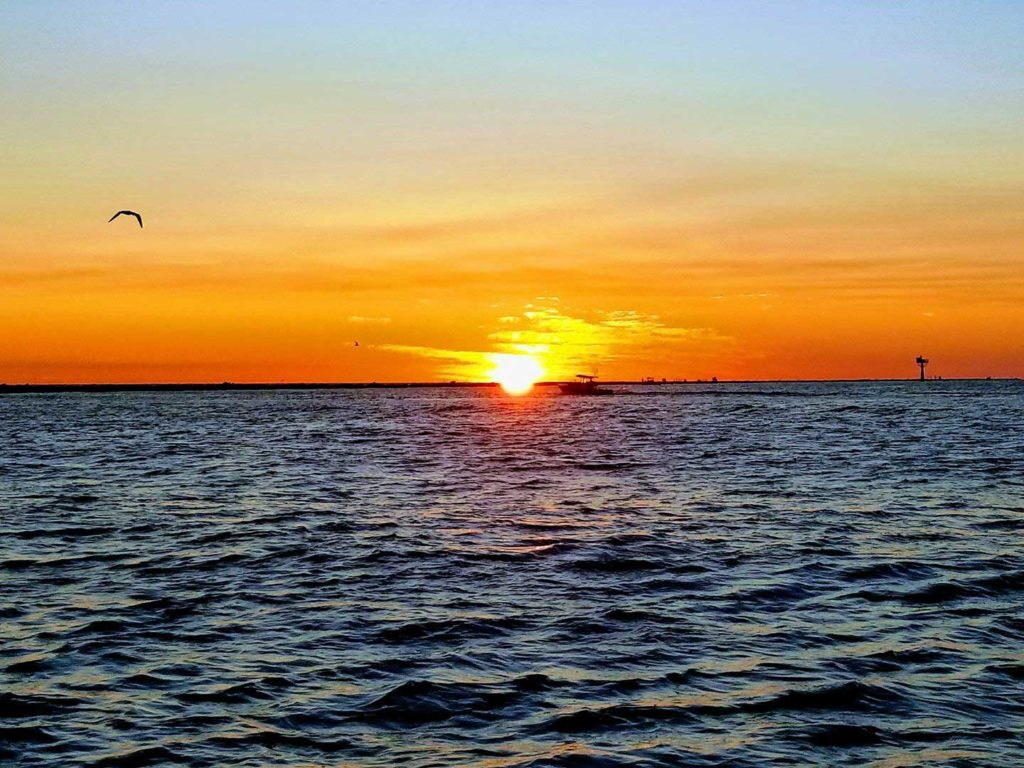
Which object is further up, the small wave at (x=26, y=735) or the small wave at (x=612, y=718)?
the small wave at (x=612, y=718)

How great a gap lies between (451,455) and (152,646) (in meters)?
47.2

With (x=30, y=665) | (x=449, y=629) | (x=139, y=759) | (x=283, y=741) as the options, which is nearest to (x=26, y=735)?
(x=139, y=759)

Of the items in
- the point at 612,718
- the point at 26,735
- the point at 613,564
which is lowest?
the point at 26,735

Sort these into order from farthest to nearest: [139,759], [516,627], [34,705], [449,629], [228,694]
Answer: [516,627], [449,629], [228,694], [34,705], [139,759]

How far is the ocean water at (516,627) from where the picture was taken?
42.6ft

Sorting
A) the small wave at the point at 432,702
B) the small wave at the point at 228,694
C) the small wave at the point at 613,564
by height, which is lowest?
the small wave at the point at 228,694

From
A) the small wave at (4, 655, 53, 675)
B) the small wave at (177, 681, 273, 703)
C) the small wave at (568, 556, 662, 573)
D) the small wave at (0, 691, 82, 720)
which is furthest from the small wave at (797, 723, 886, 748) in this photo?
the small wave at (4, 655, 53, 675)

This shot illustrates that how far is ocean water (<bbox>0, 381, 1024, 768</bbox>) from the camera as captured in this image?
1298cm

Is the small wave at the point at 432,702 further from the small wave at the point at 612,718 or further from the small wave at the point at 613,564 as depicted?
the small wave at the point at 613,564

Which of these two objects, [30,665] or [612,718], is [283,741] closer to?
[612,718]

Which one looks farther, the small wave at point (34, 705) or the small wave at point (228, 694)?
the small wave at point (228, 694)

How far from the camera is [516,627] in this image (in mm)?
18500

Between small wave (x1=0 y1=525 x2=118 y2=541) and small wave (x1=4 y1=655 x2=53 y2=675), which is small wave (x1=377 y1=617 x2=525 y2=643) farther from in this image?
small wave (x1=0 y1=525 x2=118 y2=541)

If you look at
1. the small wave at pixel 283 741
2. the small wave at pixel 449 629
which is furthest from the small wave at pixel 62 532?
the small wave at pixel 283 741
